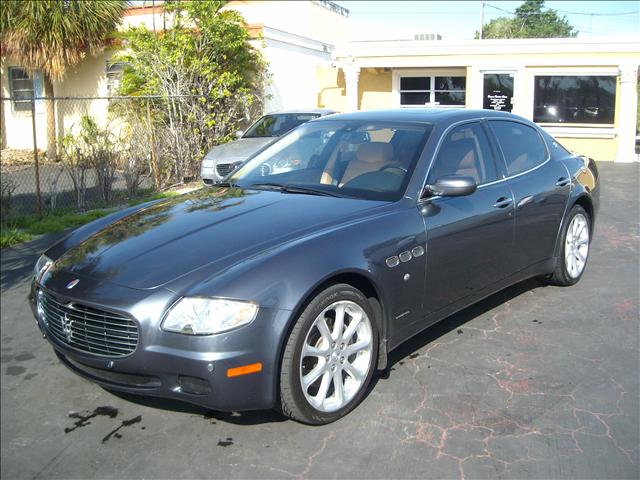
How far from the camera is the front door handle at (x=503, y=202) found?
4872mm

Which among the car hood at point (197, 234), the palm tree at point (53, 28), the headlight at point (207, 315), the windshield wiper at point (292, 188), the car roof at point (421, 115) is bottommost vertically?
the headlight at point (207, 315)

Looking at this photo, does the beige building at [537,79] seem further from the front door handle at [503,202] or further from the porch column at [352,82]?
the front door handle at [503,202]

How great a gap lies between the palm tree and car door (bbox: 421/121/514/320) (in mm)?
15689

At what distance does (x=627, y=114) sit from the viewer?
17.2m

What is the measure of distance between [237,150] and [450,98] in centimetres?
1002

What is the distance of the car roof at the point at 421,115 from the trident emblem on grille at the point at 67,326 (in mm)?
2634

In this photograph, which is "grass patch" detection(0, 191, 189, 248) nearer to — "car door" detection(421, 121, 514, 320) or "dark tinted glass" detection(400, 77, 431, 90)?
"car door" detection(421, 121, 514, 320)

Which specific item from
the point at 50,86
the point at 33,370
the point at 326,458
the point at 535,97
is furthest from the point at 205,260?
the point at 50,86

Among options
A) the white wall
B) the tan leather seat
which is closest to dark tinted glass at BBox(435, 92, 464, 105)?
the white wall

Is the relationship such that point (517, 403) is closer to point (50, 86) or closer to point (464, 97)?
point (464, 97)

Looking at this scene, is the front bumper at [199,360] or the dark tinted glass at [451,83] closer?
the front bumper at [199,360]

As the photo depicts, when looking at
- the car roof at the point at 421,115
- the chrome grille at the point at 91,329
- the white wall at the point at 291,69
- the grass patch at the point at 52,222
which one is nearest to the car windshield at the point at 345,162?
the car roof at the point at 421,115

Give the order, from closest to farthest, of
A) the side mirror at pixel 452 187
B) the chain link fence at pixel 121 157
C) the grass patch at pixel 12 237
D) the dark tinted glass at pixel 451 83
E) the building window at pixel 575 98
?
the side mirror at pixel 452 187 < the grass patch at pixel 12 237 < the chain link fence at pixel 121 157 < the building window at pixel 575 98 < the dark tinted glass at pixel 451 83

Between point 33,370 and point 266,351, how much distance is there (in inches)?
83.4
